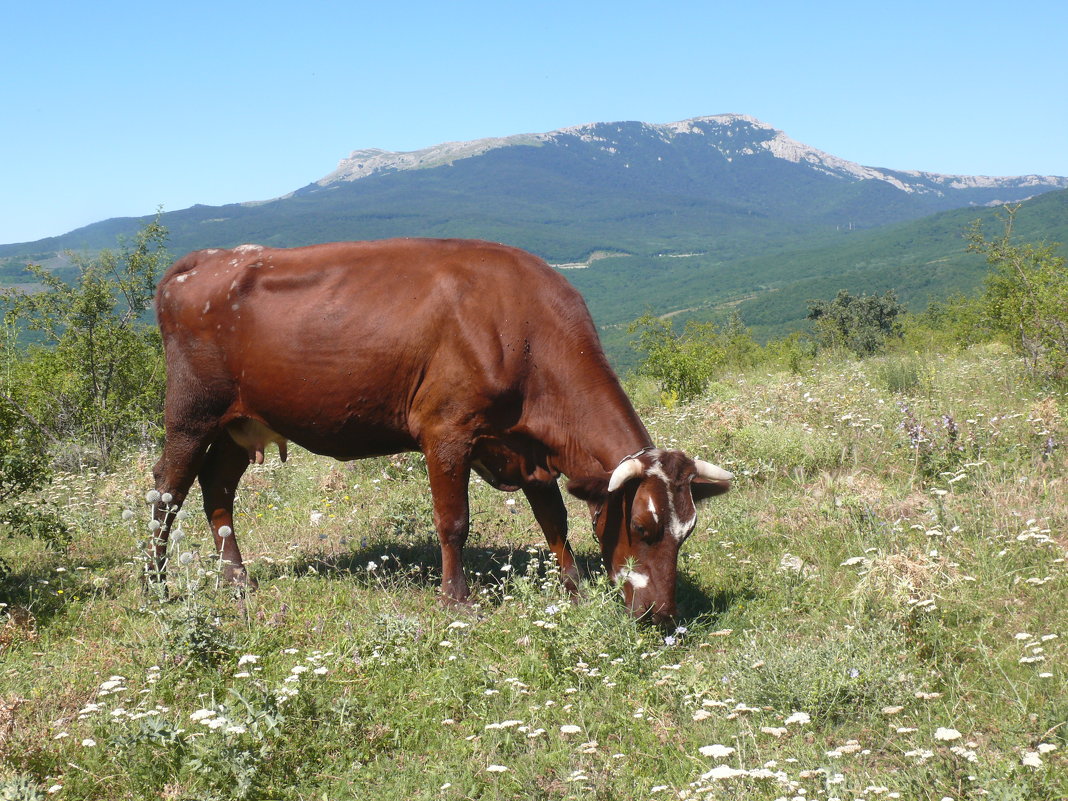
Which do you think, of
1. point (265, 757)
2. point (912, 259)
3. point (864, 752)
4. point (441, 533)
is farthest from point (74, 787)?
point (912, 259)

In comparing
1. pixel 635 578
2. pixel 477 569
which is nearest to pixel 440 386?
pixel 477 569

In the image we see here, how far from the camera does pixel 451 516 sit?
20.1 ft

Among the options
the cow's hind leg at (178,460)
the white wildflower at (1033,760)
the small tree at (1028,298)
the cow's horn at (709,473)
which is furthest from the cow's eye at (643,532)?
the small tree at (1028,298)

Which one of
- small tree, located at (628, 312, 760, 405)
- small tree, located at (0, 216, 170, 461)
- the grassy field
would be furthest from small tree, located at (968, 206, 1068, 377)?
small tree, located at (0, 216, 170, 461)

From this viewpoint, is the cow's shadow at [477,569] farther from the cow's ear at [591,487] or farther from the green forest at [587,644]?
the cow's ear at [591,487]

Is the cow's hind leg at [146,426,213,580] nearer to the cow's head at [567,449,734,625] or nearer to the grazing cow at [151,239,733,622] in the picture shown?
the grazing cow at [151,239,733,622]

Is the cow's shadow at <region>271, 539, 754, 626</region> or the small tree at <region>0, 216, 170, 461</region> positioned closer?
the cow's shadow at <region>271, 539, 754, 626</region>

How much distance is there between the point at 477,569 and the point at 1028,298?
9.56 meters

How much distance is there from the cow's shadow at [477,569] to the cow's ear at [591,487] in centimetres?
52

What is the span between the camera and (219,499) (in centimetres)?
737

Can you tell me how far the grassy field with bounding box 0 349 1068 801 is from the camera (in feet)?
12.4

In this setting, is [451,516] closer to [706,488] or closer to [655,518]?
[655,518]

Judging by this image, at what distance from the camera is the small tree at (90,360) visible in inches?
498

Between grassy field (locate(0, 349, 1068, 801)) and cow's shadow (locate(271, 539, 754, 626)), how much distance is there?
4 cm
